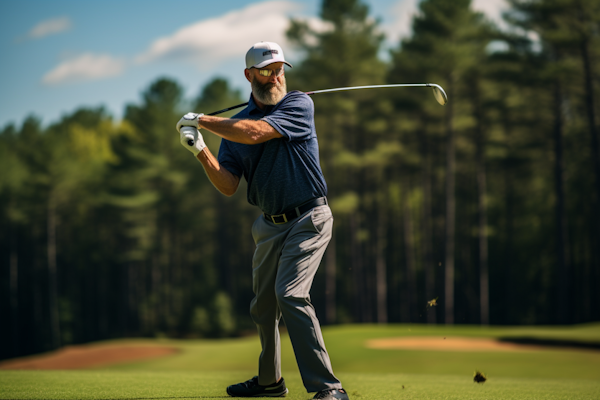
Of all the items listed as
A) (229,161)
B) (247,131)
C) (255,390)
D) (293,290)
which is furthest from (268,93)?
(255,390)

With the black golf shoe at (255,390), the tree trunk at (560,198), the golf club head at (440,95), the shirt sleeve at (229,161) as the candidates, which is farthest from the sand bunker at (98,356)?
the tree trunk at (560,198)

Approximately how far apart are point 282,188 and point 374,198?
109 feet

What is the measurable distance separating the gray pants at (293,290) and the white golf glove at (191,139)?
68 cm

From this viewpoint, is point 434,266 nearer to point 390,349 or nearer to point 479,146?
point 479,146

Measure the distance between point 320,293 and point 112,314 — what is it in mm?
20737

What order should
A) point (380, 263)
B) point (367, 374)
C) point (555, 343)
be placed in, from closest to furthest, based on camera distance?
point (367, 374) → point (555, 343) → point (380, 263)

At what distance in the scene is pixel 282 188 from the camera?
152 inches

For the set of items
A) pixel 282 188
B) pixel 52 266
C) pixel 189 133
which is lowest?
pixel 52 266

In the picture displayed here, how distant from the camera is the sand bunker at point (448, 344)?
1401 cm

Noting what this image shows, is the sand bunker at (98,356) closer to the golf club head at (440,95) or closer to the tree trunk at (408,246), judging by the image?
the golf club head at (440,95)

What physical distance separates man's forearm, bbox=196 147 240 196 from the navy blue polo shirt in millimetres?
202

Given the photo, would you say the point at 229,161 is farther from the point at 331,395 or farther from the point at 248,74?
the point at 331,395

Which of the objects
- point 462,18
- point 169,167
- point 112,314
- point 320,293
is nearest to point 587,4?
point 462,18

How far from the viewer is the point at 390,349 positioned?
1402 centimetres
